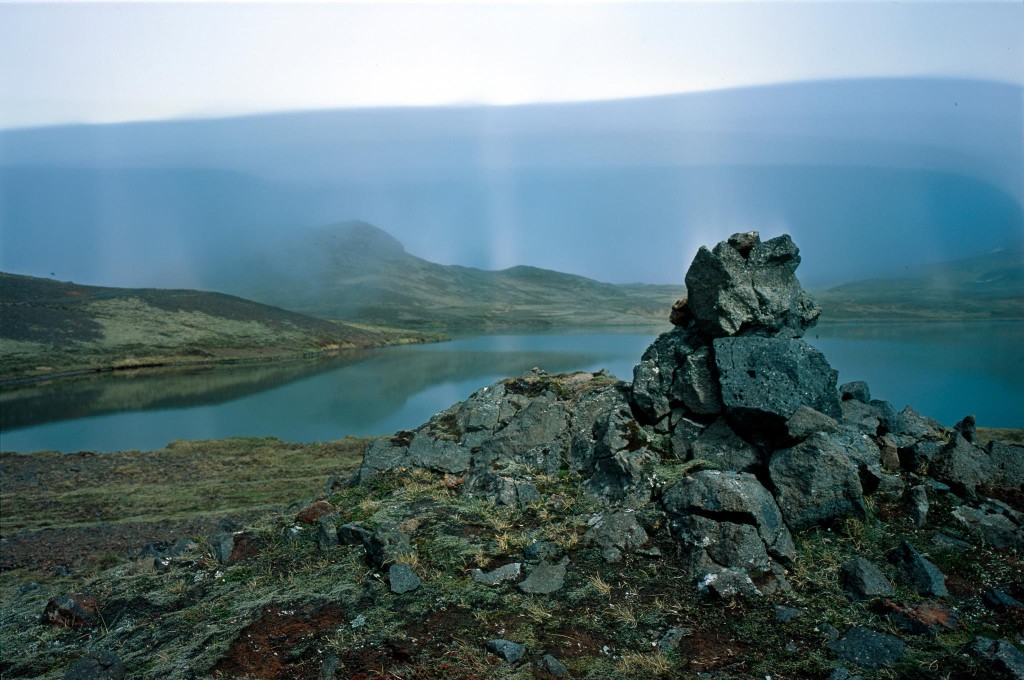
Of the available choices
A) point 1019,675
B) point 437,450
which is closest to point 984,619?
point 1019,675

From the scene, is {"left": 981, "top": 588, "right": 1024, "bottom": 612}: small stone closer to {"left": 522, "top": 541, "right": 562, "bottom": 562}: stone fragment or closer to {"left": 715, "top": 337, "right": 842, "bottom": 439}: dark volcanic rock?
{"left": 715, "top": 337, "right": 842, "bottom": 439}: dark volcanic rock

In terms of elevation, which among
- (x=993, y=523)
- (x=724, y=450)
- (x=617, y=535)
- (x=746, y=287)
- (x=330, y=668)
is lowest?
(x=330, y=668)

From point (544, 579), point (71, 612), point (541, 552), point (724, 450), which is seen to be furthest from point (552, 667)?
point (71, 612)

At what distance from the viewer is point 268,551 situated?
907cm

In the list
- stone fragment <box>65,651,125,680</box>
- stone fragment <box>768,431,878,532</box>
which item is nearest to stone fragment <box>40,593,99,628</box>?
stone fragment <box>65,651,125,680</box>

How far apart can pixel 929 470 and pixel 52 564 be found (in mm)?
19376

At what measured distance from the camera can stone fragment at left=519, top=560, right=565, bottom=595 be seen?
688cm

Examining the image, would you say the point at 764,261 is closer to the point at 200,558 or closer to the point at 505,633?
the point at 505,633

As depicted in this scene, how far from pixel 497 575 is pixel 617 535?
1874 mm

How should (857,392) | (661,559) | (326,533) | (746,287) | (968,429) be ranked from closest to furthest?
1. (661,559)
2. (326,533)
3. (968,429)
4. (746,287)
5. (857,392)

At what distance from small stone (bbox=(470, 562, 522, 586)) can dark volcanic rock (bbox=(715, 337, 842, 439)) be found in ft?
14.7

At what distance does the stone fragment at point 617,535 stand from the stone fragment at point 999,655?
11.9 ft

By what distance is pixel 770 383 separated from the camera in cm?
873

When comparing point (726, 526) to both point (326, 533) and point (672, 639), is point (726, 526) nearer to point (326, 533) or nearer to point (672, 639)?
point (672, 639)
